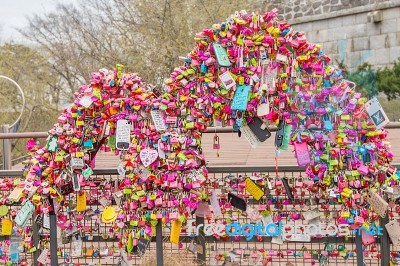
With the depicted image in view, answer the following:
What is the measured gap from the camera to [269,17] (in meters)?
3.44

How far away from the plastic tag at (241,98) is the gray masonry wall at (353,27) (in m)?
12.6

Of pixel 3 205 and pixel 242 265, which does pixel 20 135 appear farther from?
pixel 242 265

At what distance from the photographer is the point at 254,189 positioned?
3842 millimetres

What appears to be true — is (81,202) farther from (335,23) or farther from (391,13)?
(335,23)

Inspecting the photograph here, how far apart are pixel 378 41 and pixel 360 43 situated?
0.48m

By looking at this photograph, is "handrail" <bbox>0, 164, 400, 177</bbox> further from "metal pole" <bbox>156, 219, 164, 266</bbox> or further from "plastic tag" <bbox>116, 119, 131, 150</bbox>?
"metal pole" <bbox>156, 219, 164, 266</bbox>

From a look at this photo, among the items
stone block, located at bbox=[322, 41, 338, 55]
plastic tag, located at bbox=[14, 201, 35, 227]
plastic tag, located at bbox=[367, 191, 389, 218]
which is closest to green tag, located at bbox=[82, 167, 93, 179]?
plastic tag, located at bbox=[14, 201, 35, 227]

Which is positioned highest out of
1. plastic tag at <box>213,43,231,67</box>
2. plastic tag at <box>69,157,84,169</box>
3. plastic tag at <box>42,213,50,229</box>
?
plastic tag at <box>213,43,231,67</box>

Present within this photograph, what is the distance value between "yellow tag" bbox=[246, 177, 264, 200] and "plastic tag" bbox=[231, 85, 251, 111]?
1.95 feet

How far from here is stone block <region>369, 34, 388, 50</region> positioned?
15.2 m

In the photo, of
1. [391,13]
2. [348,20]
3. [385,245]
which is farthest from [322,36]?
[385,245]

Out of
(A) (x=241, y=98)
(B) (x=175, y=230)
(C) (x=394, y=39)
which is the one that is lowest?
(B) (x=175, y=230)

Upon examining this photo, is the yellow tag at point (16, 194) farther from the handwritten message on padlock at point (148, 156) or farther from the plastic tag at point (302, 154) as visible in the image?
the plastic tag at point (302, 154)

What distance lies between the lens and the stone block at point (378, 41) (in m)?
15.2
